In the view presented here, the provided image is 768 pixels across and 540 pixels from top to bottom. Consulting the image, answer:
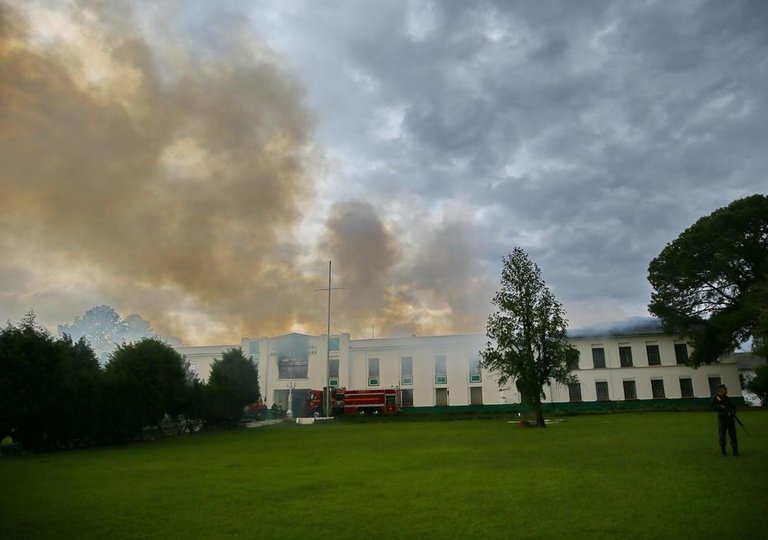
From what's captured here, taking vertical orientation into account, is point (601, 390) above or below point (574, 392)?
above

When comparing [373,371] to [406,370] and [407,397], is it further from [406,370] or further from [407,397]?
[407,397]

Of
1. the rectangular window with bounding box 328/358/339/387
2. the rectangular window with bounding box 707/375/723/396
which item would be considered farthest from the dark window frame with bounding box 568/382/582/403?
the rectangular window with bounding box 328/358/339/387

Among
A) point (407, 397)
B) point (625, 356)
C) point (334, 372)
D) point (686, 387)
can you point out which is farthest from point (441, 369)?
point (686, 387)

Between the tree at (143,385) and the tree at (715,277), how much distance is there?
4448 centimetres

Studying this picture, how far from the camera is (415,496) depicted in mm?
10164

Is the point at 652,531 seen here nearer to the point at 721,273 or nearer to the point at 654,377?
the point at 721,273

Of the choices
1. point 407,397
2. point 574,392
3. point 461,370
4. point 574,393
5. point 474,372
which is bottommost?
point 407,397

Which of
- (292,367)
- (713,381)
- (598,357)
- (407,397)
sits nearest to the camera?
(713,381)

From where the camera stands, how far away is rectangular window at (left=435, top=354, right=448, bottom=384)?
66.1m

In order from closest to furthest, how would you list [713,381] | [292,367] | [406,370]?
1. [713,381]
2. [406,370]
3. [292,367]

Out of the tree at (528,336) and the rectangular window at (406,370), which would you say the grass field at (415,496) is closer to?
the tree at (528,336)

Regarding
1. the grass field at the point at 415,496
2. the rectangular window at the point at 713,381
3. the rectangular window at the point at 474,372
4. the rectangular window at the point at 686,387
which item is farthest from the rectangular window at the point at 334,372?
the grass field at the point at 415,496

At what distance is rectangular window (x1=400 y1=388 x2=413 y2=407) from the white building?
12 cm

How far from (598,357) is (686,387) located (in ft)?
31.8
